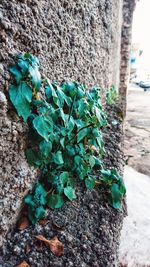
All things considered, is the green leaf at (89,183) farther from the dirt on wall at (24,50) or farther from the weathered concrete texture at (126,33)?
the weathered concrete texture at (126,33)

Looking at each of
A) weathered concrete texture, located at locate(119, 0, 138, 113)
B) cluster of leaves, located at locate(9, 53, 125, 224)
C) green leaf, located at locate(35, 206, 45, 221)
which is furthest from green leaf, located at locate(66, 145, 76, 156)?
weathered concrete texture, located at locate(119, 0, 138, 113)

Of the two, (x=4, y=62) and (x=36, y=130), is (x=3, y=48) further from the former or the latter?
(x=36, y=130)

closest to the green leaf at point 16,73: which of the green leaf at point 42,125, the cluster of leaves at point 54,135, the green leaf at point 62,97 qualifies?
the cluster of leaves at point 54,135

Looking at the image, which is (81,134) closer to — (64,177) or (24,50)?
(64,177)

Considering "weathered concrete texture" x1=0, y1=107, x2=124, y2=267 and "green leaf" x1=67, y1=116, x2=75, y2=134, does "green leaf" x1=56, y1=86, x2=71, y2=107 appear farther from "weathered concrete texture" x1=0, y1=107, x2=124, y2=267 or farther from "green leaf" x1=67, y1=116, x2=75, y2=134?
"weathered concrete texture" x1=0, y1=107, x2=124, y2=267

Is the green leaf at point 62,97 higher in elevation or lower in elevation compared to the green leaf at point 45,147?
higher

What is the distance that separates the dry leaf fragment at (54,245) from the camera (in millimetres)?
791

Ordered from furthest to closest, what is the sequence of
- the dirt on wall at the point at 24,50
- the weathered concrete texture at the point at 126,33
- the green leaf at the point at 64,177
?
the weathered concrete texture at the point at 126,33 < the green leaf at the point at 64,177 < the dirt on wall at the point at 24,50

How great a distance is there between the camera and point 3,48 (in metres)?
0.72

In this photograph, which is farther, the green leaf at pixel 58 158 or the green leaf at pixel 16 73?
the green leaf at pixel 58 158

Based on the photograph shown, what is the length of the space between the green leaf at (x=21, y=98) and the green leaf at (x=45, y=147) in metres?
0.11

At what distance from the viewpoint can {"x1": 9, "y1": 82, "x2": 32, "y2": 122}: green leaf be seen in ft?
2.41

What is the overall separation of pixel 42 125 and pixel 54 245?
373 millimetres

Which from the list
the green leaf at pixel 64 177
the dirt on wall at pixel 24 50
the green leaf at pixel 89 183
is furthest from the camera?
the green leaf at pixel 89 183
